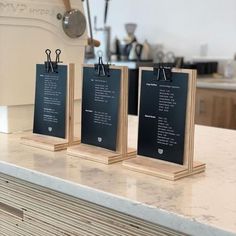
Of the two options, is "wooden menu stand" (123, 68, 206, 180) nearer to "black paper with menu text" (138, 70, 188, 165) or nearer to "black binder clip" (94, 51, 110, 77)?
"black paper with menu text" (138, 70, 188, 165)

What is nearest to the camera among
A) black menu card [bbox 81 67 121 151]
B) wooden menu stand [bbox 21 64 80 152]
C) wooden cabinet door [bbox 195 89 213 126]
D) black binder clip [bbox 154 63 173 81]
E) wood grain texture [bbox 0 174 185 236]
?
wood grain texture [bbox 0 174 185 236]

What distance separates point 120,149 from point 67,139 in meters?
0.20

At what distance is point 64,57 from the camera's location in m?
1.64

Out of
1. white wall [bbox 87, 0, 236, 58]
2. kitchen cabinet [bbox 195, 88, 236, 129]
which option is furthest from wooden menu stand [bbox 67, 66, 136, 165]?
white wall [bbox 87, 0, 236, 58]

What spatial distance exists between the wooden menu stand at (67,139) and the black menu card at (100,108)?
61mm

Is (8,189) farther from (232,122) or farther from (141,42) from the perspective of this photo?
(141,42)

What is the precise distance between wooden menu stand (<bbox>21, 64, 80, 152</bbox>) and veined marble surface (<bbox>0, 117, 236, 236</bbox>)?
0.03 metres

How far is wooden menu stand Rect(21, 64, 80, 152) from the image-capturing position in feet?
4.18

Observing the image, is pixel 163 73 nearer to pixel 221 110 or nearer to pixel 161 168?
pixel 161 168

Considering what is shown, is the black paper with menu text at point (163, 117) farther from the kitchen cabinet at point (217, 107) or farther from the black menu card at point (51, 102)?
the kitchen cabinet at point (217, 107)

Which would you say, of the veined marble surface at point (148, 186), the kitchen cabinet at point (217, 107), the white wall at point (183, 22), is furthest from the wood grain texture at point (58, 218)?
the white wall at point (183, 22)

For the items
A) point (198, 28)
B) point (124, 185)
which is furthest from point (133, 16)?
point (124, 185)

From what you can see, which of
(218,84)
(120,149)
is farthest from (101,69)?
(218,84)

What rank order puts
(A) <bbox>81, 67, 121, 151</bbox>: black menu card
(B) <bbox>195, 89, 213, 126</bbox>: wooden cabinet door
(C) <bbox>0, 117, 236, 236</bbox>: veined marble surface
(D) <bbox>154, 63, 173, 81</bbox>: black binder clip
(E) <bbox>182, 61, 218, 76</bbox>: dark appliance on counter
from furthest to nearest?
(E) <bbox>182, 61, 218, 76</bbox>: dark appliance on counter
(B) <bbox>195, 89, 213, 126</bbox>: wooden cabinet door
(A) <bbox>81, 67, 121, 151</bbox>: black menu card
(D) <bbox>154, 63, 173, 81</bbox>: black binder clip
(C) <bbox>0, 117, 236, 236</bbox>: veined marble surface
